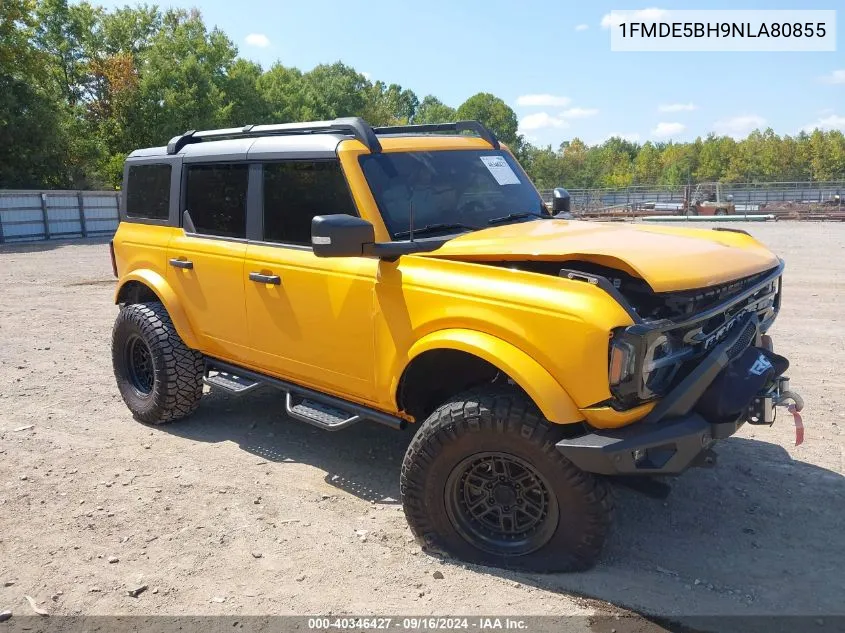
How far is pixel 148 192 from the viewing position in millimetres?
5605

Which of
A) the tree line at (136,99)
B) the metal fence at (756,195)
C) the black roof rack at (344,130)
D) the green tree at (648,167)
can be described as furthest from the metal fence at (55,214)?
the green tree at (648,167)

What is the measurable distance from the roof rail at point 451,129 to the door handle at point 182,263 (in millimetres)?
1636

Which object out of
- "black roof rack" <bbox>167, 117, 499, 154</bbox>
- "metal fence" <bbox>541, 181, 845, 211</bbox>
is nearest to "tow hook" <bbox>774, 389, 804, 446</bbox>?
"black roof rack" <bbox>167, 117, 499, 154</bbox>

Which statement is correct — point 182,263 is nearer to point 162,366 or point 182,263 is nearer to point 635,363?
point 162,366

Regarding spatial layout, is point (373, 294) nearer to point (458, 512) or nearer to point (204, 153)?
point (458, 512)

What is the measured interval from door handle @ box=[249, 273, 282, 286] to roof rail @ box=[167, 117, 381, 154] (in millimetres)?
935

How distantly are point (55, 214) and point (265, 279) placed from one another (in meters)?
24.4

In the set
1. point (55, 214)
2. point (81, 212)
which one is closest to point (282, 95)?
point (81, 212)

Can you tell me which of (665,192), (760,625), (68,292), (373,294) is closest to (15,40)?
(68,292)

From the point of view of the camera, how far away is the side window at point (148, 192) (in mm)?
5402

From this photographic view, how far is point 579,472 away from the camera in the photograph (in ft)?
10.2

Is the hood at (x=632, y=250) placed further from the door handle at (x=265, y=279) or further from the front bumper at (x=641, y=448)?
the door handle at (x=265, y=279)

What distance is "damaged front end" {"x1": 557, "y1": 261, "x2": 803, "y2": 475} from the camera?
2.91 metres

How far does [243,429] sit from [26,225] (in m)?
22.6
